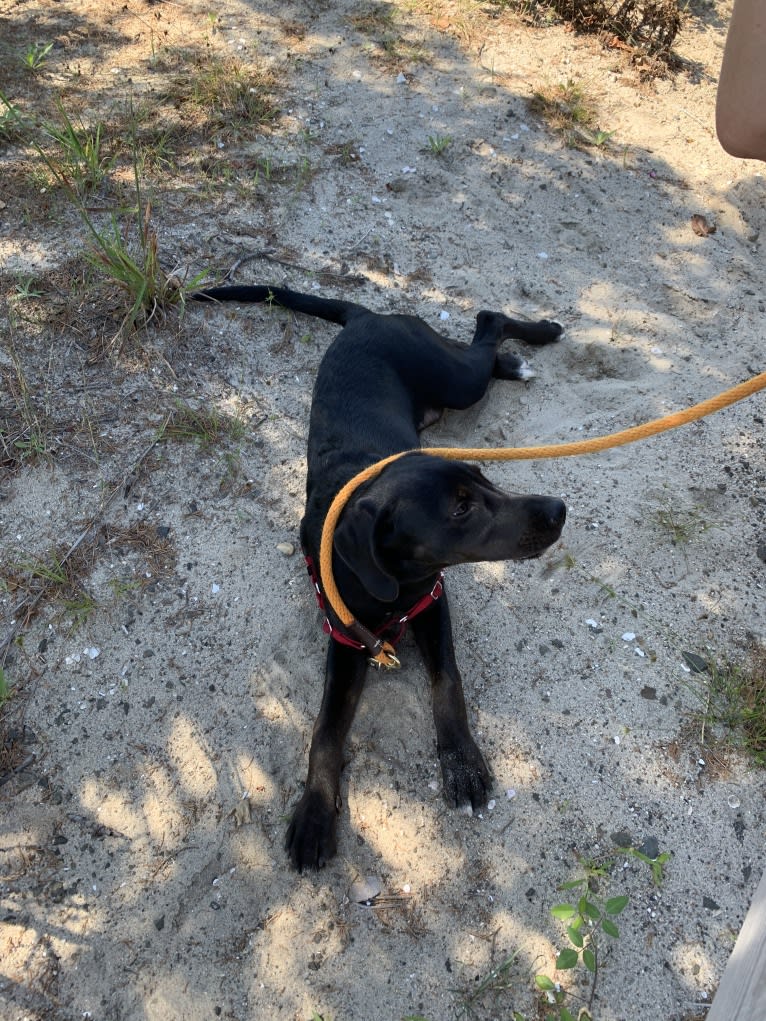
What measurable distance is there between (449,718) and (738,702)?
983 mm

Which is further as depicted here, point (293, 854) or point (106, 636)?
point (106, 636)

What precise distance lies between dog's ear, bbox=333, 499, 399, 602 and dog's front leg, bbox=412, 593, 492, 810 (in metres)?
0.43

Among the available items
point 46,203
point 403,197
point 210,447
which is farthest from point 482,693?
point 46,203

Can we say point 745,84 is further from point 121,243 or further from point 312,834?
point 121,243

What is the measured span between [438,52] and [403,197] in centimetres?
153

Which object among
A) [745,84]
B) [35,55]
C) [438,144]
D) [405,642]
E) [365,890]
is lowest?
[365,890]

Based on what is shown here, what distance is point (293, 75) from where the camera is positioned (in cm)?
523

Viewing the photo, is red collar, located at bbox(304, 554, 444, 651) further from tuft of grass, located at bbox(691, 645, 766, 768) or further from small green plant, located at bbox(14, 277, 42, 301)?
small green plant, located at bbox(14, 277, 42, 301)

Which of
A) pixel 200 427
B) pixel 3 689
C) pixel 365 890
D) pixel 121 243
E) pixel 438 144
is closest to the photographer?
pixel 365 890

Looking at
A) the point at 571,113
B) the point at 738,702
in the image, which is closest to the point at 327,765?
the point at 738,702

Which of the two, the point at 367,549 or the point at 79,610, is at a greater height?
the point at 367,549

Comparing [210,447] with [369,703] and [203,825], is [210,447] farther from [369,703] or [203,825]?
[203,825]

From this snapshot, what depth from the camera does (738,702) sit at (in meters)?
2.59

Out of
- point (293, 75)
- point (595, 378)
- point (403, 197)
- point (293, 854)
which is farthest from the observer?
point (293, 75)
